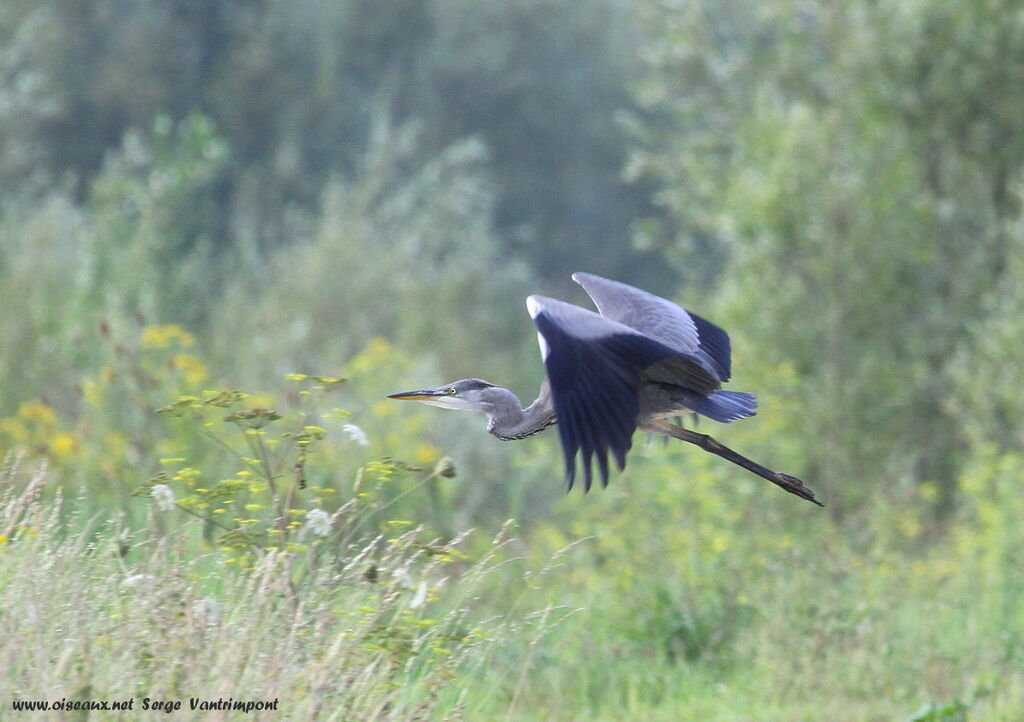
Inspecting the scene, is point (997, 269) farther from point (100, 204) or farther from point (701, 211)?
point (100, 204)

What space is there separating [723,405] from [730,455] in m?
0.22

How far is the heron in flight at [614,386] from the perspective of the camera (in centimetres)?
537

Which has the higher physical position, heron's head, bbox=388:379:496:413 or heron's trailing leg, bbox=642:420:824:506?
heron's head, bbox=388:379:496:413

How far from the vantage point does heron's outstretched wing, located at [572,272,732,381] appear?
21.8 feet

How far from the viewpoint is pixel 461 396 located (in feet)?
21.2

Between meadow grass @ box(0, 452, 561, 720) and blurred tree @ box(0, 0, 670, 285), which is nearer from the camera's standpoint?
meadow grass @ box(0, 452, 561, 720)

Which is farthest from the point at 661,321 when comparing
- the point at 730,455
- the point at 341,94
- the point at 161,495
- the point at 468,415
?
the point at 341,94

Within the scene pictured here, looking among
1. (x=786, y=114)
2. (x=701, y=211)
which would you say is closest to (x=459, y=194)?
(x=701, y=211)

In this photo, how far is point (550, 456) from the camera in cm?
1012

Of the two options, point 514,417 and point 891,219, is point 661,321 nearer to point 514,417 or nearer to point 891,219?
point 514,417

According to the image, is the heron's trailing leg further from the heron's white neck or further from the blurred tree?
the blurred tree

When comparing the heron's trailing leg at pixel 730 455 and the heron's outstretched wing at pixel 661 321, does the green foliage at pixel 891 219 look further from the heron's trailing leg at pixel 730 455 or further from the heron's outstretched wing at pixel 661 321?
the heron's trailing leg at pixel 730 455

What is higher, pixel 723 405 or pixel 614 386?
pixel 614 386

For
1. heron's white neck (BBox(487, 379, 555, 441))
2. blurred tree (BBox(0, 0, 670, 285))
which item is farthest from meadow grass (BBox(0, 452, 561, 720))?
blurred tree (BBox(0, 0, 670, 285))
